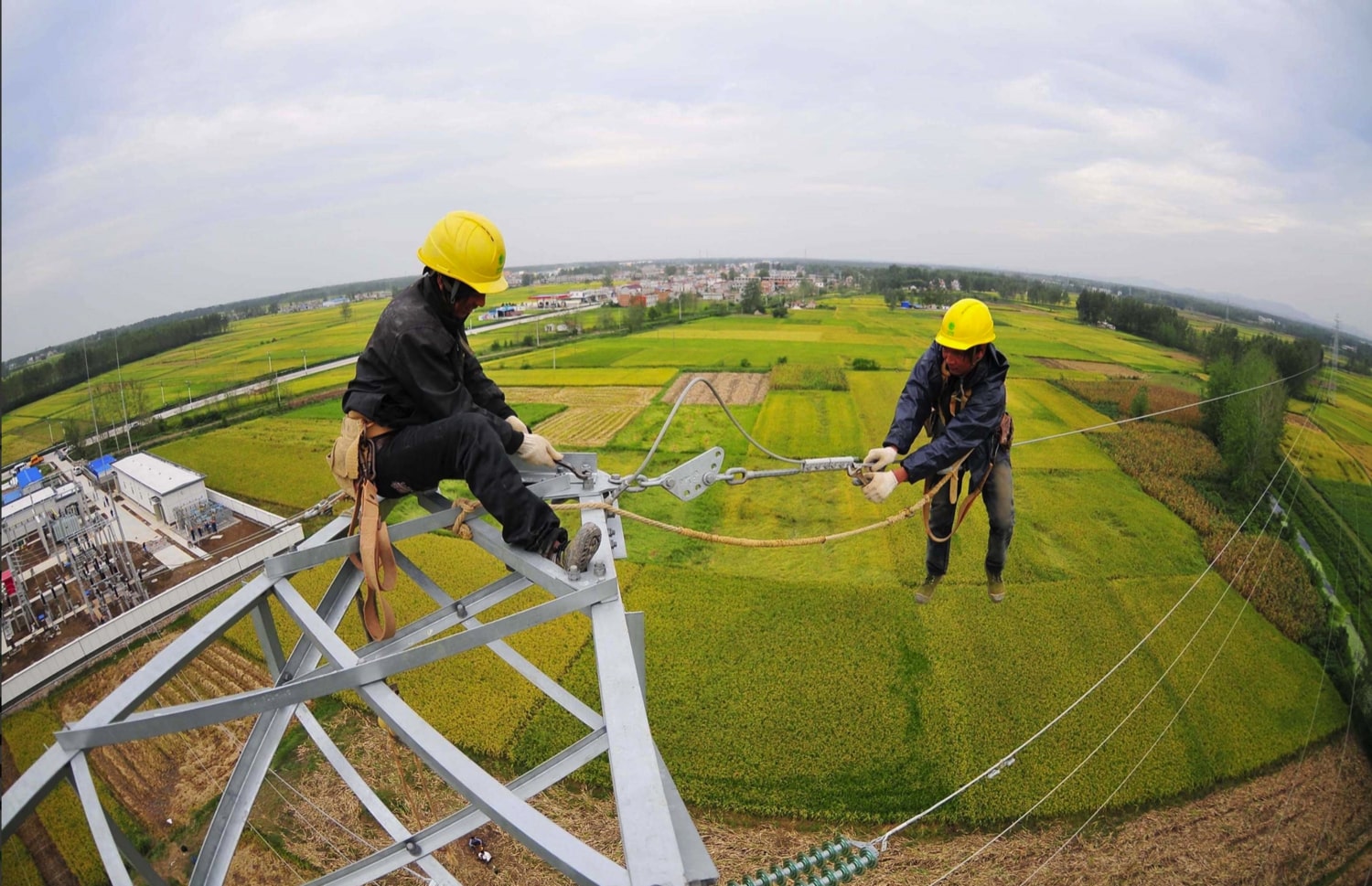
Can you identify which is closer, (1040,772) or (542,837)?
(542,837)

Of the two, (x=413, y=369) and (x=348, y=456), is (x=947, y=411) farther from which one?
(x=348, y=456)

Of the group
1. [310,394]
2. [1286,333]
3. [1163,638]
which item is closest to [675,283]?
[310,394]

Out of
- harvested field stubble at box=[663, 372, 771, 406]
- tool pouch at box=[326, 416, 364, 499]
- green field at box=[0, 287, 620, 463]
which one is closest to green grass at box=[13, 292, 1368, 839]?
green field at box=[0, 287, 620, 463]

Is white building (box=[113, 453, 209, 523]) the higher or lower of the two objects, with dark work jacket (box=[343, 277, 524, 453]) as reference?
lower

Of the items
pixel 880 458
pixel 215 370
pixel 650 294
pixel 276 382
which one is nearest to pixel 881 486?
pixel 880 458

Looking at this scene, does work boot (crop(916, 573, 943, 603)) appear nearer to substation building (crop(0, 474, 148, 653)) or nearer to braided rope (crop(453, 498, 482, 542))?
braided rope (crop(453, 498, 482, 542))

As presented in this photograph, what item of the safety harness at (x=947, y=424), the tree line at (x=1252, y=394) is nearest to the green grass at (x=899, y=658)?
the tree line at (x=1252, y=394)

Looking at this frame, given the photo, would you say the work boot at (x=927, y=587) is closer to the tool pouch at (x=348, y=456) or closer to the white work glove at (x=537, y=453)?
the white work glove at (x=537, y=453)

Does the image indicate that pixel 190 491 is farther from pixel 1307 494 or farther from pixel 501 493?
pixel 1307 494
